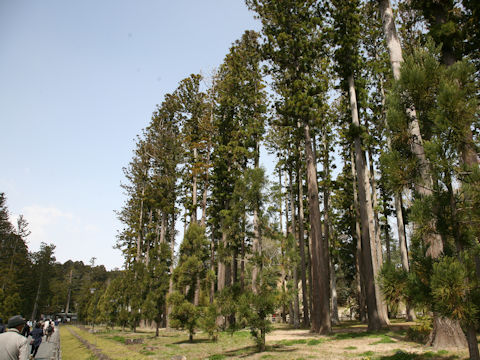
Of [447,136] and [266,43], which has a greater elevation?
[266,43]

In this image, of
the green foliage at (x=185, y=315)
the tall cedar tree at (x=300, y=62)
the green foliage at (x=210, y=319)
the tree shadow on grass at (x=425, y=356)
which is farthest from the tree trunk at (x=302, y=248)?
the tree shadow on grass at (x=425, y=356)

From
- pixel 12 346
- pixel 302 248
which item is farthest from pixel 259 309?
pixel 302 248

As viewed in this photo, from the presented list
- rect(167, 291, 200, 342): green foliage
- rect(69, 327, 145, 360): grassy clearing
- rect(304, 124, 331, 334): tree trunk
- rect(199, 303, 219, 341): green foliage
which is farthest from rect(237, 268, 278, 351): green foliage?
rect(167, 291, 200, 342): green foliage

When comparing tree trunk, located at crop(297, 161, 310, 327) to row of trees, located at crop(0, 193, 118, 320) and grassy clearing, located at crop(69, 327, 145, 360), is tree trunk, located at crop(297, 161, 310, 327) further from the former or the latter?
row of trees, located at crop(0, 193, 118, 320)

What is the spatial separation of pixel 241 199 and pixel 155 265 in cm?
1041

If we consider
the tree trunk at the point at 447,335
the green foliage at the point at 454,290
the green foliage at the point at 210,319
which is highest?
the green foliage at the point at 454,290

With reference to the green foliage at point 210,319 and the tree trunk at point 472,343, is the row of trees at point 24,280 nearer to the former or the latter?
the green foliage at point 210,319

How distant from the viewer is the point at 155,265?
22953mm

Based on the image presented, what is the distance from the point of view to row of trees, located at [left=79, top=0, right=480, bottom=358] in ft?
17.1

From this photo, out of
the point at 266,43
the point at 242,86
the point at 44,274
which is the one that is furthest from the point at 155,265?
the point at 44,274

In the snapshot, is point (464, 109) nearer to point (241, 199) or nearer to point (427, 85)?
point (427, 85)

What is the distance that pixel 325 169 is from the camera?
24812 millimetres

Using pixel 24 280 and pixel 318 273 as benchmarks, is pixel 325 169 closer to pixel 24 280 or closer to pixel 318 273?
pixel 318 273

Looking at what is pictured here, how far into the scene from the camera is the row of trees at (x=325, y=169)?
5211 millimetres
